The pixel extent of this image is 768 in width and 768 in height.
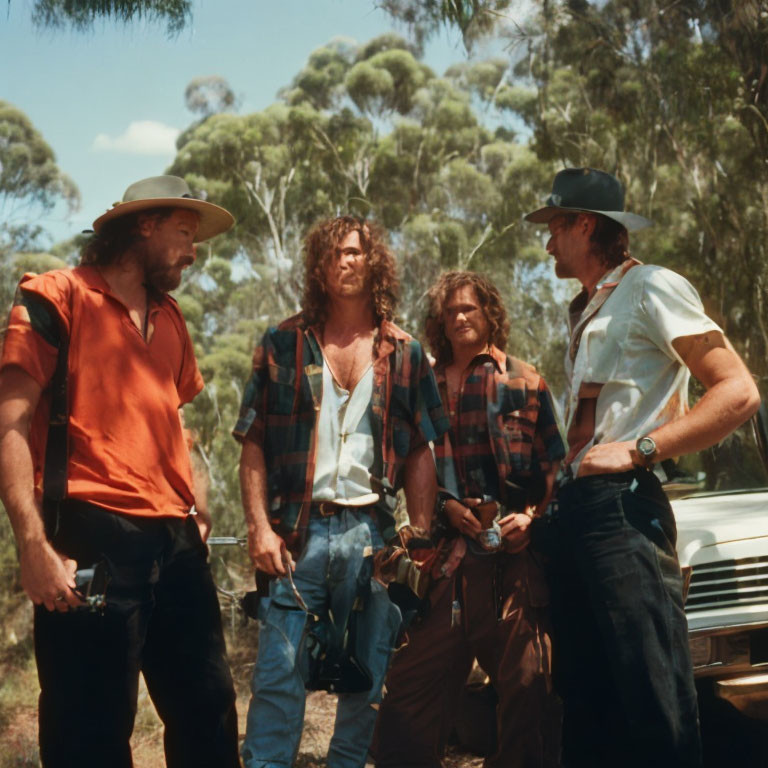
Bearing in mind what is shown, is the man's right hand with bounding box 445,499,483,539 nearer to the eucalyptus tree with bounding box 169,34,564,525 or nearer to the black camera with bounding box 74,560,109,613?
the black camera with bounding box 74,560,109,613

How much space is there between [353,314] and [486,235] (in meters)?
21.3

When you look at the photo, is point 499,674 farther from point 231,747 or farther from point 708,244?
point 708,244

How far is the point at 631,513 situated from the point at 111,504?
1626 millimetres

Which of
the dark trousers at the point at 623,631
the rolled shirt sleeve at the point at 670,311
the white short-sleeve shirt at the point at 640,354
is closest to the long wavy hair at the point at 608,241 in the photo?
the white short-sleeve shirt at the point at 640,354

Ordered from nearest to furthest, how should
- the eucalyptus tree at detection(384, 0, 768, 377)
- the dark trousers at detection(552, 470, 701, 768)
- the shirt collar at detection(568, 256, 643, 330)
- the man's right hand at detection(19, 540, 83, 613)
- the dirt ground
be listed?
1. the man's right hand at detection(19, 540, 83, 613)
2. the dark trousers at detection(552, 470, 701, 768)
3. the shirt collar at detection(568, 256, 643, 330)
4. the dirt ground
5. the eucalyptus tree at detection(384, 0, 768, 377)

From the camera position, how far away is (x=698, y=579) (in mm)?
4422

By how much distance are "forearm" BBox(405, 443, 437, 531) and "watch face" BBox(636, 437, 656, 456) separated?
2.91 feet

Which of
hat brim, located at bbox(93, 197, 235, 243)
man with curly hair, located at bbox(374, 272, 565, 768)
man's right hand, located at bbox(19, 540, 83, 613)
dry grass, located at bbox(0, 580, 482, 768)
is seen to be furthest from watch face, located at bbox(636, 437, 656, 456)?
dry grass, located at bbox(0, 580, 482, 768)

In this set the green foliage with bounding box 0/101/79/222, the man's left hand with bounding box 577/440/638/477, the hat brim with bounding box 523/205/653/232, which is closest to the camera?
the man's left hand with bounding box 577/440/638/477

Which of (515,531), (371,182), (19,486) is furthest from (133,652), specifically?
(371,182)

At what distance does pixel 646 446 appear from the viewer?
3.27m

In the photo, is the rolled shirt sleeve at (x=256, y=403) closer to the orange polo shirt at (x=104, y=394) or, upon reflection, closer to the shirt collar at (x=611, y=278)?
the orange polo shirt at (x=104, y=394)

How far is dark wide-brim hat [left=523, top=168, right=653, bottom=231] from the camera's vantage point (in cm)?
385

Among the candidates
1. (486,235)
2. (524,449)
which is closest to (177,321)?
(524,449)
